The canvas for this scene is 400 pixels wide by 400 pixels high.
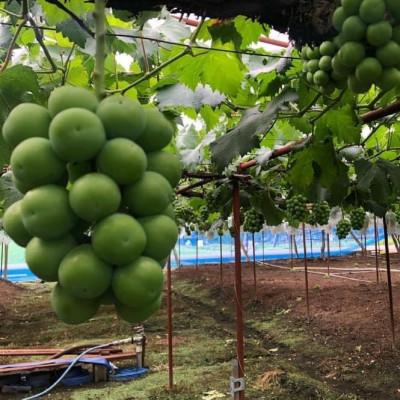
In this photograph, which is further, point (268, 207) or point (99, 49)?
point (268, 207)

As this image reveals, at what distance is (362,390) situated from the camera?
6539 millimetres

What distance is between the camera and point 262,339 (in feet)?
31.8

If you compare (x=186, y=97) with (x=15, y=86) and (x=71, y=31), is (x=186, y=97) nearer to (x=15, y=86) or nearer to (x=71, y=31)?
(x=71, y=31)

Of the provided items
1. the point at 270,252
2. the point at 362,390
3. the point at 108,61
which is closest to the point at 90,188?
the point at 108,61

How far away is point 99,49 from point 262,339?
926 cm

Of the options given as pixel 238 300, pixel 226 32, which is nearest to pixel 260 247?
pixel 238 300

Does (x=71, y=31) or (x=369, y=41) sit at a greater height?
(x=71, y=31)

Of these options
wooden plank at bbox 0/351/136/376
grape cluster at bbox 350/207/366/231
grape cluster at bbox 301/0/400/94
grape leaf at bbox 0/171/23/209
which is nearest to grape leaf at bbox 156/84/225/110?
grape leaf at bbox 0/171/23/209

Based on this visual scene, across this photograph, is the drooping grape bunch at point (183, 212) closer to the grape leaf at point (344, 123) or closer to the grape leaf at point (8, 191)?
the grape leaf at point (344, 123)

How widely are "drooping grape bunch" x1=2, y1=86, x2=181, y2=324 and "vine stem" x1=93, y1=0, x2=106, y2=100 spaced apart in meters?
0.03

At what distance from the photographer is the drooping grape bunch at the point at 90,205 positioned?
0.89 m

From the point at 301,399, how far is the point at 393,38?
5.69 m

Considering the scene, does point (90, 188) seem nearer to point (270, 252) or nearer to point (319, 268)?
point (319, 268)

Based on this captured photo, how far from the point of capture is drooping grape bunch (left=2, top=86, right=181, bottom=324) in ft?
2.93
